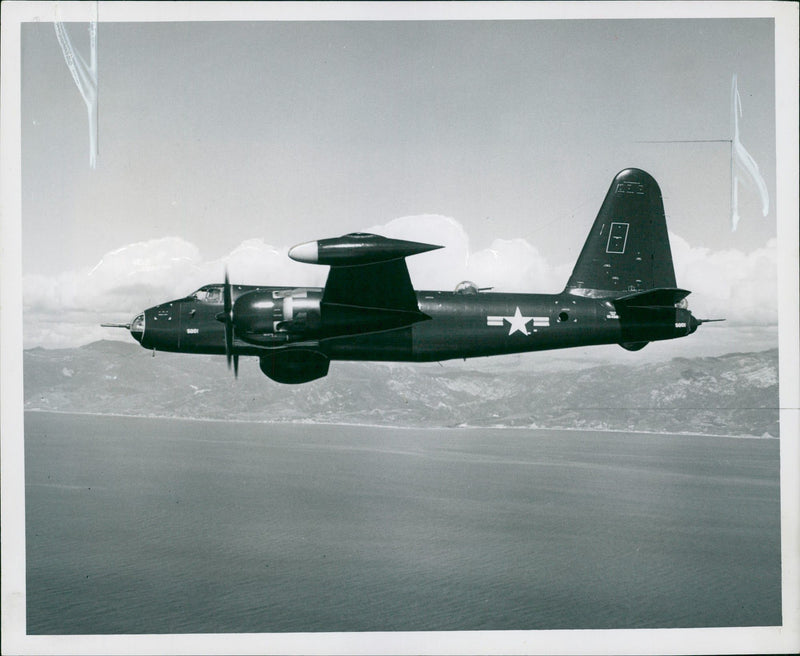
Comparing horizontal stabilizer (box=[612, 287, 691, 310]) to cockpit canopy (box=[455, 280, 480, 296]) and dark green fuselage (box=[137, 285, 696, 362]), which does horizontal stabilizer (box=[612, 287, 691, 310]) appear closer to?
dark green fuselage (box=[137, 285, 696, 362])

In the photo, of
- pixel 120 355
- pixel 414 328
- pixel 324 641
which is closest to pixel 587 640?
pixel 324 641

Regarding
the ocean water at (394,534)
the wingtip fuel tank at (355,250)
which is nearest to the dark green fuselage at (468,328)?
the wingtip fuel tank at (355,250)

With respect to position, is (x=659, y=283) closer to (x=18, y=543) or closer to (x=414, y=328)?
(x=414, y=328)

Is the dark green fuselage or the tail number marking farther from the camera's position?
the tail number marking

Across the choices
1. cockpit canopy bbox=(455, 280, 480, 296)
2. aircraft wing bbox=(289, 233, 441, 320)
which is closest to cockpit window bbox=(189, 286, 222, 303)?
aircraft wing bbox=(289, 233, 441, 320)

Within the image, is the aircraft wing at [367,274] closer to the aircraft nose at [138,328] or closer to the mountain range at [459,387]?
the mountain range at [459,387]

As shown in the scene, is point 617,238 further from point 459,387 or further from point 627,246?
point 459,387
